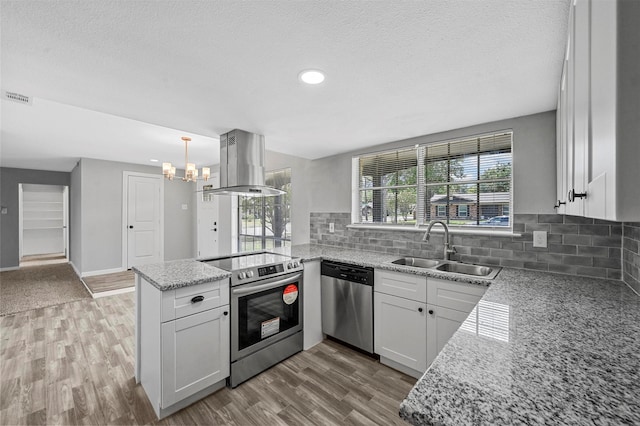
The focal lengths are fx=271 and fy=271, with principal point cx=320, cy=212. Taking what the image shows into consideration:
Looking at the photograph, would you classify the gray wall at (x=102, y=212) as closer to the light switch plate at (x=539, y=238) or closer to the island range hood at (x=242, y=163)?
the island range hood at (x=242, y=163)

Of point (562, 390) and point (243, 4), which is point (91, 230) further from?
point (562, 390)

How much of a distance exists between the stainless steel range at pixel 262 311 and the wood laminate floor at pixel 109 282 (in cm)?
327

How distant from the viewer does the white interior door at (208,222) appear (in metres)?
6.04

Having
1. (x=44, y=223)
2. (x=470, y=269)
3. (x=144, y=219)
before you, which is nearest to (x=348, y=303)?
(x=470, y=269)

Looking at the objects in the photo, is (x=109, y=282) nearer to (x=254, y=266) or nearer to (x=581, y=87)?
(x=254, y=266)

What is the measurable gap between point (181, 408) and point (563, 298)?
253cm

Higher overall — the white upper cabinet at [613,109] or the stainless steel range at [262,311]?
the white upper cabinet at [613,109]

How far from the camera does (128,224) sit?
5816mm

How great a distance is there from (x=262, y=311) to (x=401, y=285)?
1223mm

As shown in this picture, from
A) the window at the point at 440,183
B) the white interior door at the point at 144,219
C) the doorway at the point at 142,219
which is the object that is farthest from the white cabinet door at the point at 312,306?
the white interior door at the point at 144,219

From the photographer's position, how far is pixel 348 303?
2682mm

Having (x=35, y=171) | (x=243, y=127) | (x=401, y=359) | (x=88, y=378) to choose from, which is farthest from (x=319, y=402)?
Answer: (x=35, y=171)

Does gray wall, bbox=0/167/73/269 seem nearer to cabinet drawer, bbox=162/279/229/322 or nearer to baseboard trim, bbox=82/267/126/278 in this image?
baseboard trim, bbox=82/267/126/278

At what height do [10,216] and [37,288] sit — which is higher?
[10,216]
